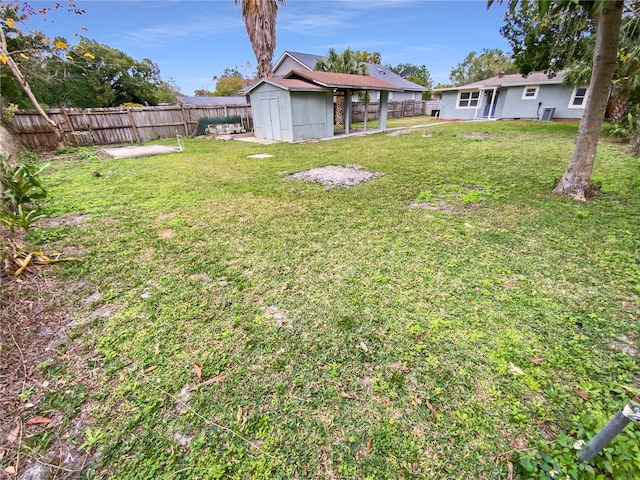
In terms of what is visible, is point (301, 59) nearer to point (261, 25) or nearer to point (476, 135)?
point (261, 25)

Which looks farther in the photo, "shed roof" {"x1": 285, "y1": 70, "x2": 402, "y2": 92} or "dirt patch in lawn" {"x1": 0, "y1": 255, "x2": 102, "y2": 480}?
"shed roof" {"x1": 285, "y1": 70, "x2": 402, "y2": 92}

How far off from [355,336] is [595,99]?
5.21 m

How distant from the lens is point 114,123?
1227cm

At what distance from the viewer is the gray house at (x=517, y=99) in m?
17.2

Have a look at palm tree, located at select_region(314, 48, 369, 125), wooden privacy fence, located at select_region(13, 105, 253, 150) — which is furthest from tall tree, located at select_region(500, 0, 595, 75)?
wooden privacy fence, located at select_region(13, 105, 253, 150)

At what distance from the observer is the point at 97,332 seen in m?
2.32

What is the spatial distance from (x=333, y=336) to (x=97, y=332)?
1915 millimetres

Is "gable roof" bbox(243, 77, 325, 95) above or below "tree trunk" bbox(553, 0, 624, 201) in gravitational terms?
above

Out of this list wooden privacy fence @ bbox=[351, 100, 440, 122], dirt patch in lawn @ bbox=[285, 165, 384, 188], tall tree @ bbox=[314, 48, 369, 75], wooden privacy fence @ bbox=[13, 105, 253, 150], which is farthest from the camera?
wooden privacy fence @ bbox=[351, 100, 440, 122]

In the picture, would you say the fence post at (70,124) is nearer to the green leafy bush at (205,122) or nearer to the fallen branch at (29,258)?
the green leafy bush at (205,122)

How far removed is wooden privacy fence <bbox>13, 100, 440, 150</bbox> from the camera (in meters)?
10.2

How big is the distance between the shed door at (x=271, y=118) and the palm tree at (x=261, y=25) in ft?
16.8

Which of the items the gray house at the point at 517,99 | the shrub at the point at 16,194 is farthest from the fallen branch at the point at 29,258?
the gray house at the point at 517,99

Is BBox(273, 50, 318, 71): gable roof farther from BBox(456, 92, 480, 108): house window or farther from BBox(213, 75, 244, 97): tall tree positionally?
BBox(213, 75, 244, 97): tall tree
